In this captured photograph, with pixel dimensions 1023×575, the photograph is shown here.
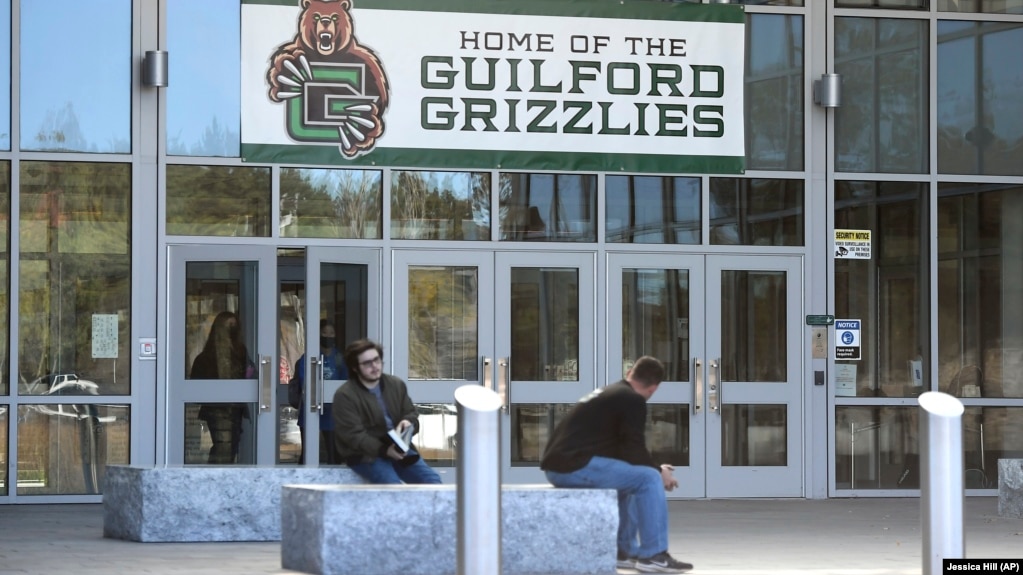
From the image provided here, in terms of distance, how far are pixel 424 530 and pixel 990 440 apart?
899 centimetres

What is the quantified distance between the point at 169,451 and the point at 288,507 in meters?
5.60

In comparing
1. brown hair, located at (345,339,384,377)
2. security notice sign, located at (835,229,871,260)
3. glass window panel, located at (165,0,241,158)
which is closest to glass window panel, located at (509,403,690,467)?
security notice sign, located at (835,229,871,260)

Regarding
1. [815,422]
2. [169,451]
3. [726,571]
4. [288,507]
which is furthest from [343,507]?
[815,422]

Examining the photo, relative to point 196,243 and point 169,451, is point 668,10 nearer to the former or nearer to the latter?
point 196,243

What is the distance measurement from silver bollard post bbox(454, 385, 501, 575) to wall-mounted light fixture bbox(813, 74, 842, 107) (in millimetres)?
9713

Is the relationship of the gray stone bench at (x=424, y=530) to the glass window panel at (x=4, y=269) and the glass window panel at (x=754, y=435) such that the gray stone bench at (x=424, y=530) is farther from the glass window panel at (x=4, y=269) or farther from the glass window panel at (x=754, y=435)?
the glass window panel at (x=754, y=435)

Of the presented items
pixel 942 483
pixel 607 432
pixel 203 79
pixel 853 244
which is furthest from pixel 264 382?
pixel 942 483

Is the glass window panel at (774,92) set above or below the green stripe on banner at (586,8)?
below

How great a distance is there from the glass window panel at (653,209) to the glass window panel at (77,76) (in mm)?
4557

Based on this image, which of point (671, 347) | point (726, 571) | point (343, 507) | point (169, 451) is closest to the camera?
point (343, 507)

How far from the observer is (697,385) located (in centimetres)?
1500

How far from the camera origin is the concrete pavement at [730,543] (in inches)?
360

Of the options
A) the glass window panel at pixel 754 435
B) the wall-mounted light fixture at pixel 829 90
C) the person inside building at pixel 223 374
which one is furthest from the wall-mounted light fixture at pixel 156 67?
the wall-mounted light fixture at pixel 829 90

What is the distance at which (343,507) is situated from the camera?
8.28m
